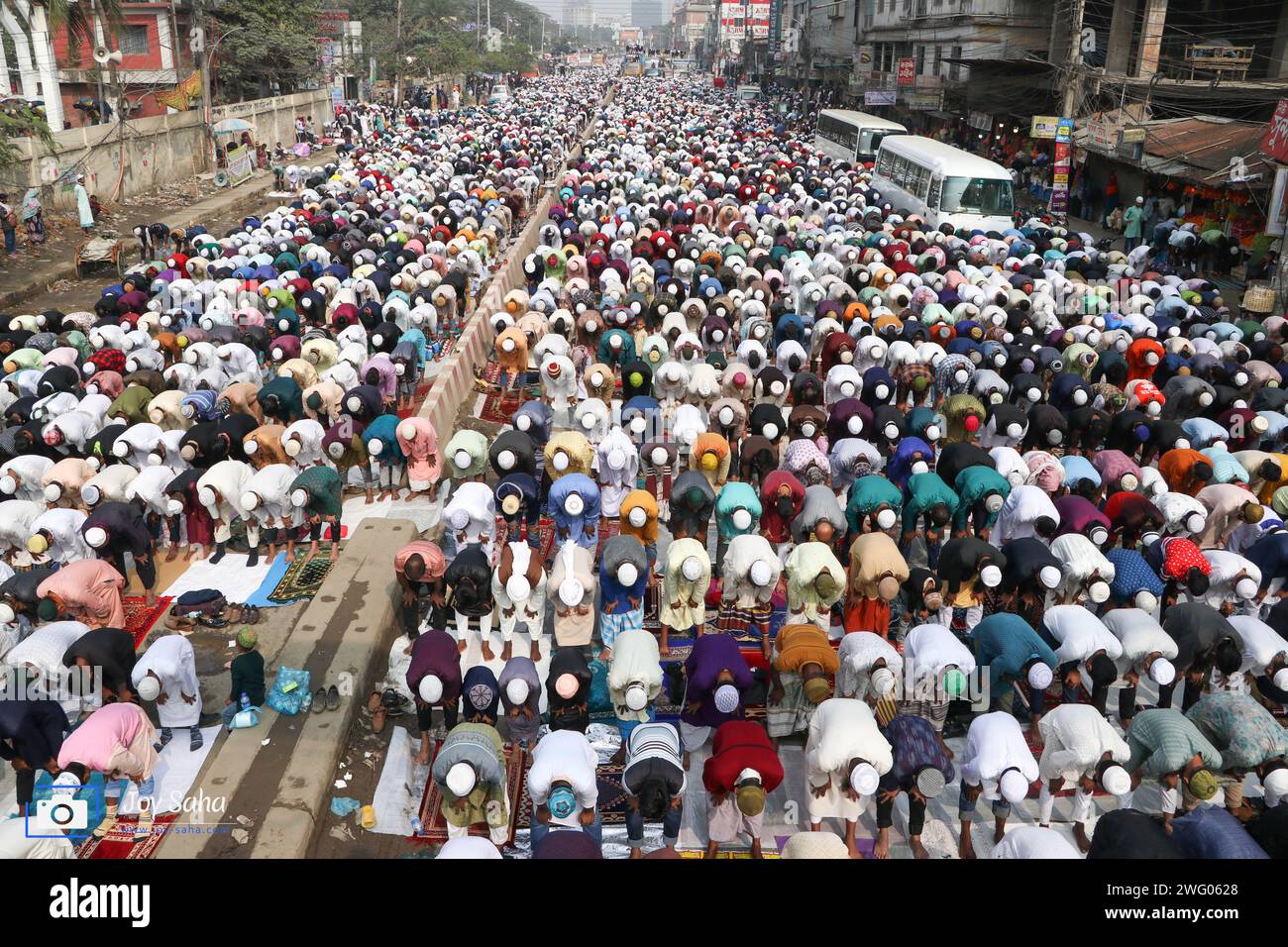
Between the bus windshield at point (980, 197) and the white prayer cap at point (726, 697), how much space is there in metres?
21.0

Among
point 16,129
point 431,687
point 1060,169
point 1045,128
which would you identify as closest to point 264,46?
point 16,129

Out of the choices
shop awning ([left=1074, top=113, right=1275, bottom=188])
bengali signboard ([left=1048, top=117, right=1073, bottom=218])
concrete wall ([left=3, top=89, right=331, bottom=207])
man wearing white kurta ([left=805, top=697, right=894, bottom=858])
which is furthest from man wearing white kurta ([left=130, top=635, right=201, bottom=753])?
bengali signboard ([left=1048, top=117, right=1073, bottom=218])

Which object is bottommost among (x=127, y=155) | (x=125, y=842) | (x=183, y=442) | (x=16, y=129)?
(x=125, y=842)

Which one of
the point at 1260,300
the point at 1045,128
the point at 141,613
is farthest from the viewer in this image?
the point at 1045,128

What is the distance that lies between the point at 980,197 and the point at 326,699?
22.3 metres

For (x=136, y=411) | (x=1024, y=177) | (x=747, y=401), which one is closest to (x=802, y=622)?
(x=747, y=401)

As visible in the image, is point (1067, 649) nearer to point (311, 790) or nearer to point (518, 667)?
point (518, 667)

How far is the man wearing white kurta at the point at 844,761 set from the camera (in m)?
6.88

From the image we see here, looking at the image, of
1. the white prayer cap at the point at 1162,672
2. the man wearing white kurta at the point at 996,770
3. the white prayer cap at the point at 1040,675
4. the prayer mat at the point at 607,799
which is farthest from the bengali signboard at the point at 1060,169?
the prayer mat at the point at 607,799

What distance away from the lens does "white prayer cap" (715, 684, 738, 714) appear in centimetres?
753

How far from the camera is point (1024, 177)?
3750 centimetres

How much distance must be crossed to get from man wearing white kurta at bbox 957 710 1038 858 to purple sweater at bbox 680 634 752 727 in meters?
1.77

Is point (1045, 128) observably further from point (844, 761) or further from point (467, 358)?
point (844, 761)

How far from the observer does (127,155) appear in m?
33.1
